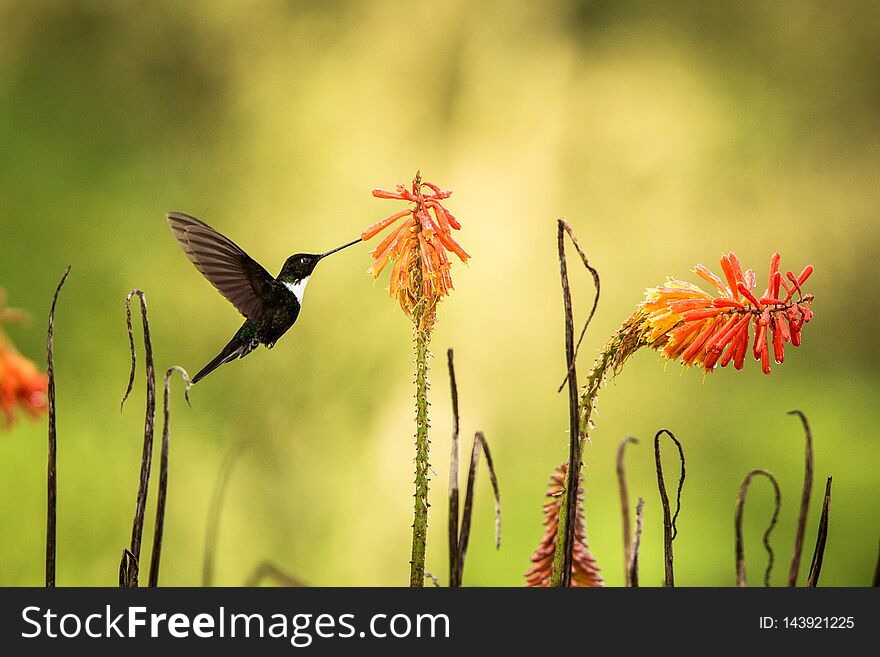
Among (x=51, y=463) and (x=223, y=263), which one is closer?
(x=51, y=463)

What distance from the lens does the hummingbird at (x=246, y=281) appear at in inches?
15.4

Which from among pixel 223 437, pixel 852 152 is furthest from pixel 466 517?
pixel 852 152

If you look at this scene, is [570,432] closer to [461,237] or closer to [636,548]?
[636,548]

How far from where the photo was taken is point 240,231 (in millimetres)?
935

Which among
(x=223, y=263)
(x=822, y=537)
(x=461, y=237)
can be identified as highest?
(x=461, y=237)

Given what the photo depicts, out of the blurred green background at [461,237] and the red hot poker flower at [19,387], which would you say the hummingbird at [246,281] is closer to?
the red hot poker flower at [19,387]

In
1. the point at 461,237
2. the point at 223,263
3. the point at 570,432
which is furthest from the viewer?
the point at 461,237

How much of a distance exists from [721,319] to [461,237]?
0.65 metres

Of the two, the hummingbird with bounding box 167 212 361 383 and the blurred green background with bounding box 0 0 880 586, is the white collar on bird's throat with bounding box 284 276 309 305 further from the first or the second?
the blurred green background with bounding box 0 0 880 586

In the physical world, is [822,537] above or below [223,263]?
below

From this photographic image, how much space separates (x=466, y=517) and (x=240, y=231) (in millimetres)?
697

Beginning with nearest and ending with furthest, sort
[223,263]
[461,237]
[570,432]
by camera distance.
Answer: [570,432] < [223,263] < [461,237]

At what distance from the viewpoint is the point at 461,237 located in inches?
36.9

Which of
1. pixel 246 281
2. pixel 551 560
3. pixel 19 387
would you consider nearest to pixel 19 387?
pixel 19 387
